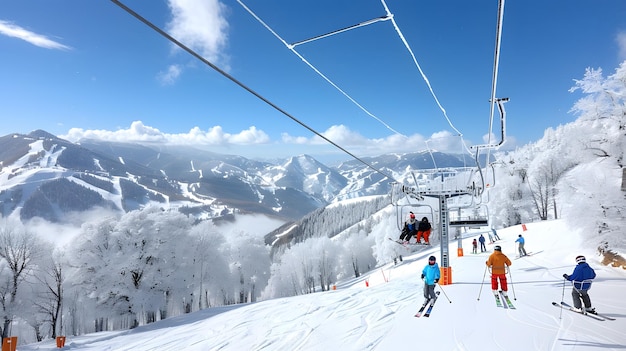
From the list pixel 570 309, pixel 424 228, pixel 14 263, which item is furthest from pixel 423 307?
pixel 14 263

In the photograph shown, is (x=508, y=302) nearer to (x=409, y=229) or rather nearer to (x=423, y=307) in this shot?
(x=423, y=307)

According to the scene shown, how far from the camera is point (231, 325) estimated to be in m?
13.3

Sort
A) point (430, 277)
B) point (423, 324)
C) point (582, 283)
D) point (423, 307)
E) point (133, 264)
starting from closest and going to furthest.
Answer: point (423, 324) < point (582, 283) < point (423, 307) < point (430, 277) < point (133, 264)

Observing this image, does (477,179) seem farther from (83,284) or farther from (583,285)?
(83,284)

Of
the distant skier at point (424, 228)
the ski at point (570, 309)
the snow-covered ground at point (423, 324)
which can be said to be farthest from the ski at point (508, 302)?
the distant skier at point (424, 228)

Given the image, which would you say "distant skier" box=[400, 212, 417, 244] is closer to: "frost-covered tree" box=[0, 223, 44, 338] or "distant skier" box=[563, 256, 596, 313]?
"distant skier" box=[563, 256, 596, 313]

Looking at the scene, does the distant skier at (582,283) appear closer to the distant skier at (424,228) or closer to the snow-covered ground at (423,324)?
the snow-covered ground at (423,324)

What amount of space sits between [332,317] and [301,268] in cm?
6445

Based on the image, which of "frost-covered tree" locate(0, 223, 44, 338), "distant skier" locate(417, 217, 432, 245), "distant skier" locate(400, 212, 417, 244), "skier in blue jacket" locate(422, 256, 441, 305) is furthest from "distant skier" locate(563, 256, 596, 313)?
"frost-covered tree" locate(0, 223, 44, 338)

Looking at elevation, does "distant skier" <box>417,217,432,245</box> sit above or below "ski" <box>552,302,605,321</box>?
above

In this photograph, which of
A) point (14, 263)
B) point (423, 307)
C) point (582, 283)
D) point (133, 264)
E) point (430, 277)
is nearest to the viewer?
point (582, 283)

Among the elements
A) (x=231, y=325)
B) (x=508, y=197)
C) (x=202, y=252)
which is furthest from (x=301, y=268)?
(x=231, y=325)

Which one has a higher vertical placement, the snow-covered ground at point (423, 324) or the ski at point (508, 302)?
the ski at point (508, 302)

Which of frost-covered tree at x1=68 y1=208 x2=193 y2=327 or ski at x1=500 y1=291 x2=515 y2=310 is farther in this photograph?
frost-covered tree at x1=68 y1=208 x2=193 y2=327
